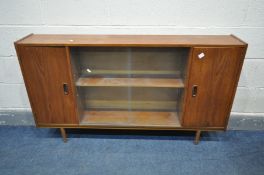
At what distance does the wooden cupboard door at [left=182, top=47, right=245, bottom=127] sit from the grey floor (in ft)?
0.97

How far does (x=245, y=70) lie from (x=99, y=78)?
52.1 inches

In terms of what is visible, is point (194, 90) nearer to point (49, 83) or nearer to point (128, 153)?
point (128, 153)

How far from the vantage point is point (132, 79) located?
5.85 ft

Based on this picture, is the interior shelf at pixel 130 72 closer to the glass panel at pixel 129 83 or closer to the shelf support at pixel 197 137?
the glass panel at pixel 129 83

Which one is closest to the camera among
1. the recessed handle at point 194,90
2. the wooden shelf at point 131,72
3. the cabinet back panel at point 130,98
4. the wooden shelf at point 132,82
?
the recessed handle at point 194,90

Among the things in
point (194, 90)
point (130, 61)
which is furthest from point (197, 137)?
point (130, 61)

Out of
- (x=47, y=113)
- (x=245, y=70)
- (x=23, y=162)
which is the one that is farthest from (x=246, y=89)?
(x=23, y=162)

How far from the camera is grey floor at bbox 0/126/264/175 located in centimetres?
166

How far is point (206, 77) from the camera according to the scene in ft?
5.03

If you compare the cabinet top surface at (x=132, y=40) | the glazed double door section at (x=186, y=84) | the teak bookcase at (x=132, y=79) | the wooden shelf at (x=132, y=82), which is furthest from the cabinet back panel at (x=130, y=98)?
the cabinet top surface at (x=132, y=40)

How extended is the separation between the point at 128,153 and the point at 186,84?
2.63ft

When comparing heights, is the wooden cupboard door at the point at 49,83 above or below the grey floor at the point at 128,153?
above

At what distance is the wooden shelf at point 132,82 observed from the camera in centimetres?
169

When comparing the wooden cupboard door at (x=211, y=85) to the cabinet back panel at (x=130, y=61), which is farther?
the cabinet back panel at (x=130, y=61)
